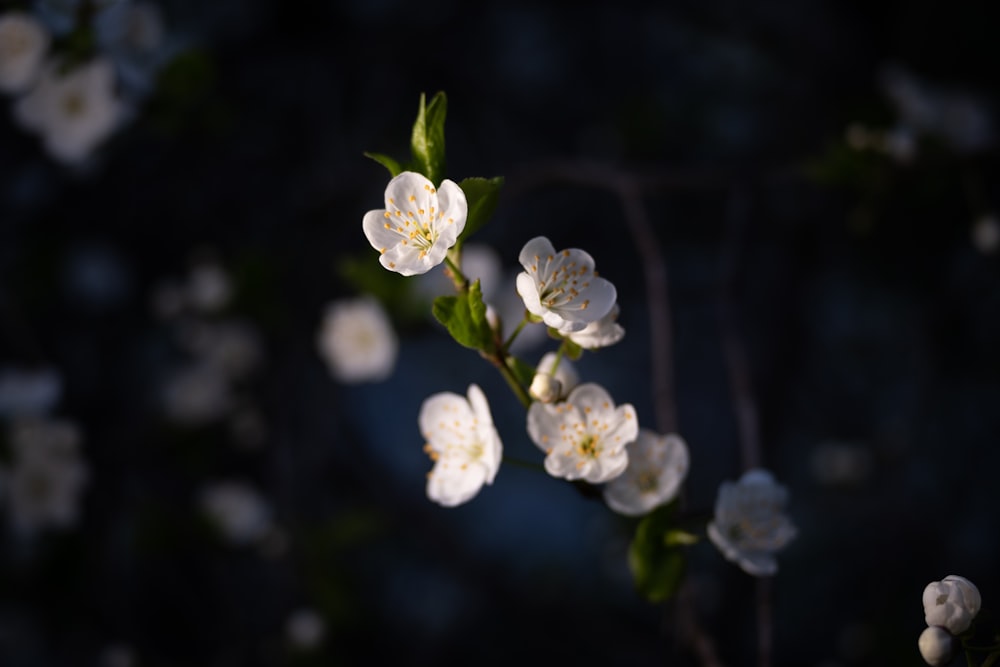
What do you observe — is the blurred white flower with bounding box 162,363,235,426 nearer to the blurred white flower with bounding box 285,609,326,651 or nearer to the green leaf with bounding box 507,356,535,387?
the blurred white flower with bounding box 285,609,326,651

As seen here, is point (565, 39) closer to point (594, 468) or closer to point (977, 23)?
point (977, 23)

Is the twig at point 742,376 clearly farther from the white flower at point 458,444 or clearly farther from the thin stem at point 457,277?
the thin stem at point 457,277

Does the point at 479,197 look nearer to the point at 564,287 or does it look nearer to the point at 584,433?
the point at 564,287

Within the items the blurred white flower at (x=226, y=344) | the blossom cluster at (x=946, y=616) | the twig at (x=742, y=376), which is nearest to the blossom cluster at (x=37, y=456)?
the blurred white flower at (x=226, y=344)

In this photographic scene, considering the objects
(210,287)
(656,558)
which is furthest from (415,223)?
(210,287)

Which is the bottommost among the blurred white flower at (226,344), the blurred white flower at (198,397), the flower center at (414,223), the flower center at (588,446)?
the blurred white flower at (198,397)

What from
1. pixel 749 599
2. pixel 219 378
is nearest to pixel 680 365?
pixel 749 599
